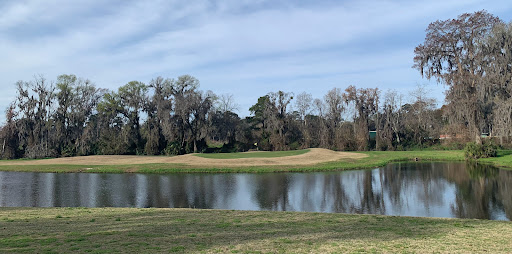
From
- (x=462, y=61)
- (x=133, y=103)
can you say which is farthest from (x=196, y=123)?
(x=462, y=61)

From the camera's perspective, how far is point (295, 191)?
78.0ft

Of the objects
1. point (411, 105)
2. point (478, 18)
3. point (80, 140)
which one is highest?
point (478, 18)

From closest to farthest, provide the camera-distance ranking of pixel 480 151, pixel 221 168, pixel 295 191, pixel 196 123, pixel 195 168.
A: pixel 295 191 < pixel 221 168 < pixel 195 168 < pixel 480 151 < pixel 196 123

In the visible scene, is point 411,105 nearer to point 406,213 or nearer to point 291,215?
point 406,213

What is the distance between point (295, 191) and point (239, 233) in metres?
13.4

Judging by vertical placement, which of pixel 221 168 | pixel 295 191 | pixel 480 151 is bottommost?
pixel 295 191

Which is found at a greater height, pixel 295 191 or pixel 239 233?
pixel 239 233

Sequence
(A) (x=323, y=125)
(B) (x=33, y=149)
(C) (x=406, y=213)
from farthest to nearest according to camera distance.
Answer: (A) (x=323, y=125), (B) (x=33, y=149), (C) (x=406, y=213)

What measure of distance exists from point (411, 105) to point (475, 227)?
61171 mm

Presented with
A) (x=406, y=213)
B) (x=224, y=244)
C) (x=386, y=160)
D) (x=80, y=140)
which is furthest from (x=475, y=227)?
(x=80, y=140)

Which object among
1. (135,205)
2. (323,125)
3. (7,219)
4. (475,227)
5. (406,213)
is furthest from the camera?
(323,125)

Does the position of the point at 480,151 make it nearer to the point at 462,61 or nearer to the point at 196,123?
the point at 462,61

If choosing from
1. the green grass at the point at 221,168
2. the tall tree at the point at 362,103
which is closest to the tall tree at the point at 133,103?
the green grass at the point at 221,168

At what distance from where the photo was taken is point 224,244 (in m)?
9.36
